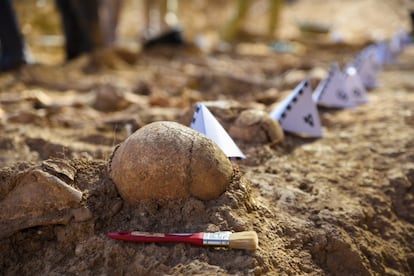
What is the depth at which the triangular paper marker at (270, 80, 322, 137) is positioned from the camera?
293 centimetres

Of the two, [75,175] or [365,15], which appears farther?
[365,15]

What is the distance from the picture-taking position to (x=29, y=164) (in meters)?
1.81

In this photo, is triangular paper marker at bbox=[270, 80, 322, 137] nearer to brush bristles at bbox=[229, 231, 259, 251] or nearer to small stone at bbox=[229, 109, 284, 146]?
small stone at bbox=[229, 109, 284, 146]

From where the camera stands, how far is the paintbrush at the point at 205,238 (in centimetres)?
152

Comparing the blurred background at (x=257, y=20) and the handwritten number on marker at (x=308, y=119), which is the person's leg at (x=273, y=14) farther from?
the handwritten number on marker at (x=308, y=119)

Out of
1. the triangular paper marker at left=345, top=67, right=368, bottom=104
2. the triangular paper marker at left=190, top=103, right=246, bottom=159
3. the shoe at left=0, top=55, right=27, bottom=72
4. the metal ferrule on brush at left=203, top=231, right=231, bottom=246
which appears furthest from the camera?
the shoe at left=0, top=55, right=27, bottom=72

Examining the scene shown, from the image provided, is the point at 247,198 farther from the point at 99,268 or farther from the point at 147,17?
the point at 147,17

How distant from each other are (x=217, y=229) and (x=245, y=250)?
111mm

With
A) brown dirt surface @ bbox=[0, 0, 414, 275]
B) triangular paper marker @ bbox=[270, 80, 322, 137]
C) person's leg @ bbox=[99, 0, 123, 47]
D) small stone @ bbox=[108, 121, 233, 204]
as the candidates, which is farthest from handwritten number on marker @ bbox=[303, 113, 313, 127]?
person's leg @ bbox=[99, 0, 123, 47]

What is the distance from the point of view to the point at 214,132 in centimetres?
218

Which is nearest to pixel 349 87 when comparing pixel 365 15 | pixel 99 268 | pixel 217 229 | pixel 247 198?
pixel 247 198

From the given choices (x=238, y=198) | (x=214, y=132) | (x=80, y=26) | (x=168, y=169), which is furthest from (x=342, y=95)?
(x=80, y=26)

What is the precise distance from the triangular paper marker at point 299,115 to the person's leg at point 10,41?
3.84m

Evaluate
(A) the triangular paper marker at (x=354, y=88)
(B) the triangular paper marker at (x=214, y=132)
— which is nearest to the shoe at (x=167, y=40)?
(A) the triangular paper marker at (x=354, y=88)
